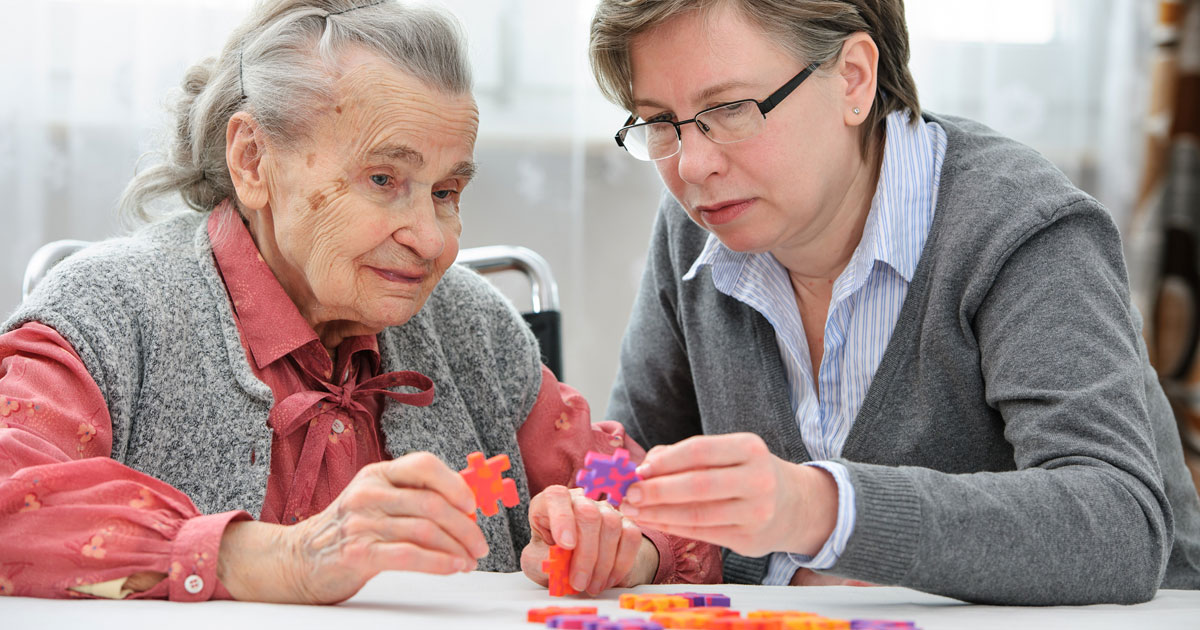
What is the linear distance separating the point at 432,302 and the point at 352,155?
0.37m

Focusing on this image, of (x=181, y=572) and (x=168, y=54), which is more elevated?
(x=168, y=54)

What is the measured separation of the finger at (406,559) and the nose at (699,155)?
0.72 metres

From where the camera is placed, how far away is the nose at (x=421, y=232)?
1.46 metres

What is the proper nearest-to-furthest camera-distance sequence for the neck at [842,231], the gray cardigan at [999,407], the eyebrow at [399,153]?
the gray cardigan at [999,407] < the eyebrow at [399,153] < the neck at [842,231]

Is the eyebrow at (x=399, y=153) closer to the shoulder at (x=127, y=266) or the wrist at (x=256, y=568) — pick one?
the shoulder at (x=127, y=266)

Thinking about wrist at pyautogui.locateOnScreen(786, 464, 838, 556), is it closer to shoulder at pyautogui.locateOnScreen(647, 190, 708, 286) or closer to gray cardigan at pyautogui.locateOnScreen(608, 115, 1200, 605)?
gray cardigan at pyautogui.locateOnScreen(608, 115, 1200, 605)

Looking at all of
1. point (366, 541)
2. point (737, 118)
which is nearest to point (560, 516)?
point (366, 541)

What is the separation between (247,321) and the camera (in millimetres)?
1481

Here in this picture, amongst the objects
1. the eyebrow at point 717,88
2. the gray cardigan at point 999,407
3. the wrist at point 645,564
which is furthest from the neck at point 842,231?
the wrist at point 645,564

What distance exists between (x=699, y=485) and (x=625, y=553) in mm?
318

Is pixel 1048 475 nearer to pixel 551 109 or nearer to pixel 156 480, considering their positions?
pixel 156 480

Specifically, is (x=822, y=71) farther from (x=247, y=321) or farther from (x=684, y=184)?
(x=247, y=321)

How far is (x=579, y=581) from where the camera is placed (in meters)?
1.27

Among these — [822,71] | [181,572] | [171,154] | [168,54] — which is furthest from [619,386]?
[168,54]
